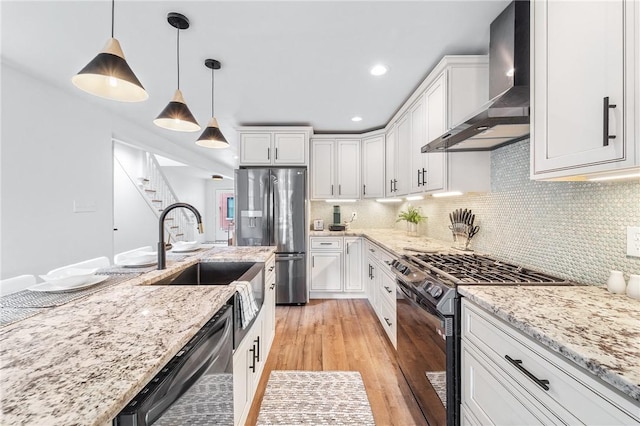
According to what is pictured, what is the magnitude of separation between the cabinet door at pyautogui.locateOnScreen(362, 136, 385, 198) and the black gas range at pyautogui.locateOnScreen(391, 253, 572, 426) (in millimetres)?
2083

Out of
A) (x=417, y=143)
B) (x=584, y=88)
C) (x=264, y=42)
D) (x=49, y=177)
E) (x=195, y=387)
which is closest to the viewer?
(x=195, y=387)

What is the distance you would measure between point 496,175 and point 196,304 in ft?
7.22

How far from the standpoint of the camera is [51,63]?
7.64ft

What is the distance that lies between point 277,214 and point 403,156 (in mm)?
1803

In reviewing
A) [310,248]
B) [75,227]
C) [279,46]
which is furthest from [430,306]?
[75,227]

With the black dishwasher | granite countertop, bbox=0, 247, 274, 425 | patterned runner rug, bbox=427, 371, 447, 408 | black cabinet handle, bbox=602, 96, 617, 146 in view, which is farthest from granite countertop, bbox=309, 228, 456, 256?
granite countertop, bbox=0, 247, 274, 425

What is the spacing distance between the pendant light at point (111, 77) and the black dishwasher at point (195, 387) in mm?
1197

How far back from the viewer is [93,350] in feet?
2.20

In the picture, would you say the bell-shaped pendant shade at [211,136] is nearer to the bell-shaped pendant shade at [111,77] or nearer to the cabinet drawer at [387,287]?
the bell-shaped pendant shade at [111,77]

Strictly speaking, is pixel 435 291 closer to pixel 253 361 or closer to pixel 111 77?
pixel 253 361

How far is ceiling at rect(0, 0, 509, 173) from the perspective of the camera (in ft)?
5.43

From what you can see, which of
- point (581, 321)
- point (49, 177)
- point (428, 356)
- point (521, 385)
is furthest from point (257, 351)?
point (49, 177)

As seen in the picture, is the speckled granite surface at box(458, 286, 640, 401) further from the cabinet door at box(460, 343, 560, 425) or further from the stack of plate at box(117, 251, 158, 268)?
the stack of plate at box(117, 251, 158, 268)

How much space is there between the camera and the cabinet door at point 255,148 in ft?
12.6
